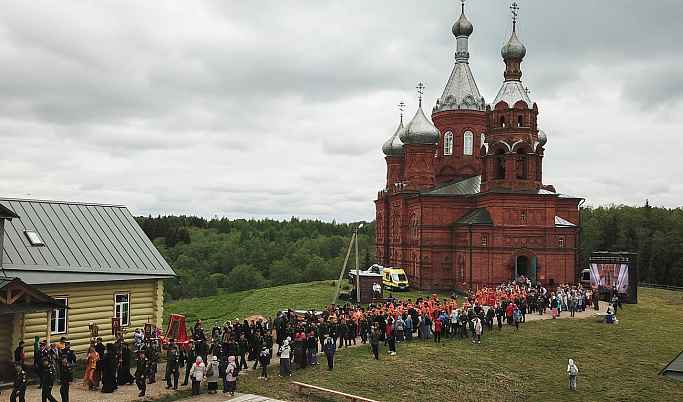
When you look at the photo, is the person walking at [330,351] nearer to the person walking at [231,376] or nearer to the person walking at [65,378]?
the person walking at [231,376]

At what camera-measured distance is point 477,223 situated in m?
36.8

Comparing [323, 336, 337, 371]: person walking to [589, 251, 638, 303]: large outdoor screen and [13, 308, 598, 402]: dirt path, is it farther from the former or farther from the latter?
[589, 251, 638, 303]: large outdoor screen

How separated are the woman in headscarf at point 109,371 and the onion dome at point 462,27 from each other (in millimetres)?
42367

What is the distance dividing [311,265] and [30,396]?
207 ft

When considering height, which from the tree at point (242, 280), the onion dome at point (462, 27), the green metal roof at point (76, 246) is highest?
the onion dome at point (462, 27)

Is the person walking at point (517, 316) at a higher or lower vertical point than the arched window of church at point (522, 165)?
lower

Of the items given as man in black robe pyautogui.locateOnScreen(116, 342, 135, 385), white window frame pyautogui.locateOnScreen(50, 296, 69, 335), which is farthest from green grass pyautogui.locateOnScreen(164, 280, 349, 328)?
man in black robe pyautogui.locateOnScreen(116, 342, 135, 385)

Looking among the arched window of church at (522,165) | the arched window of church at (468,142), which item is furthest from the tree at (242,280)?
the arched window of church at (522,165)

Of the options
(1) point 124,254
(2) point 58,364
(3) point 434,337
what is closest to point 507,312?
(3) point 434,337

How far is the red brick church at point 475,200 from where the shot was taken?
119ft

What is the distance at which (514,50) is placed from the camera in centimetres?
3978

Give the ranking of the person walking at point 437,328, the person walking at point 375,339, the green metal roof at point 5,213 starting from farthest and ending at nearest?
the person walking at point 437,328
the person walking at point 375,339
the green metal roof at point 5,213

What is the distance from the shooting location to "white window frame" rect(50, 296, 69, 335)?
60.8 feet

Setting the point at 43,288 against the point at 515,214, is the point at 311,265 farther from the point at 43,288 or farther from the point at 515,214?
the point at 43,288
